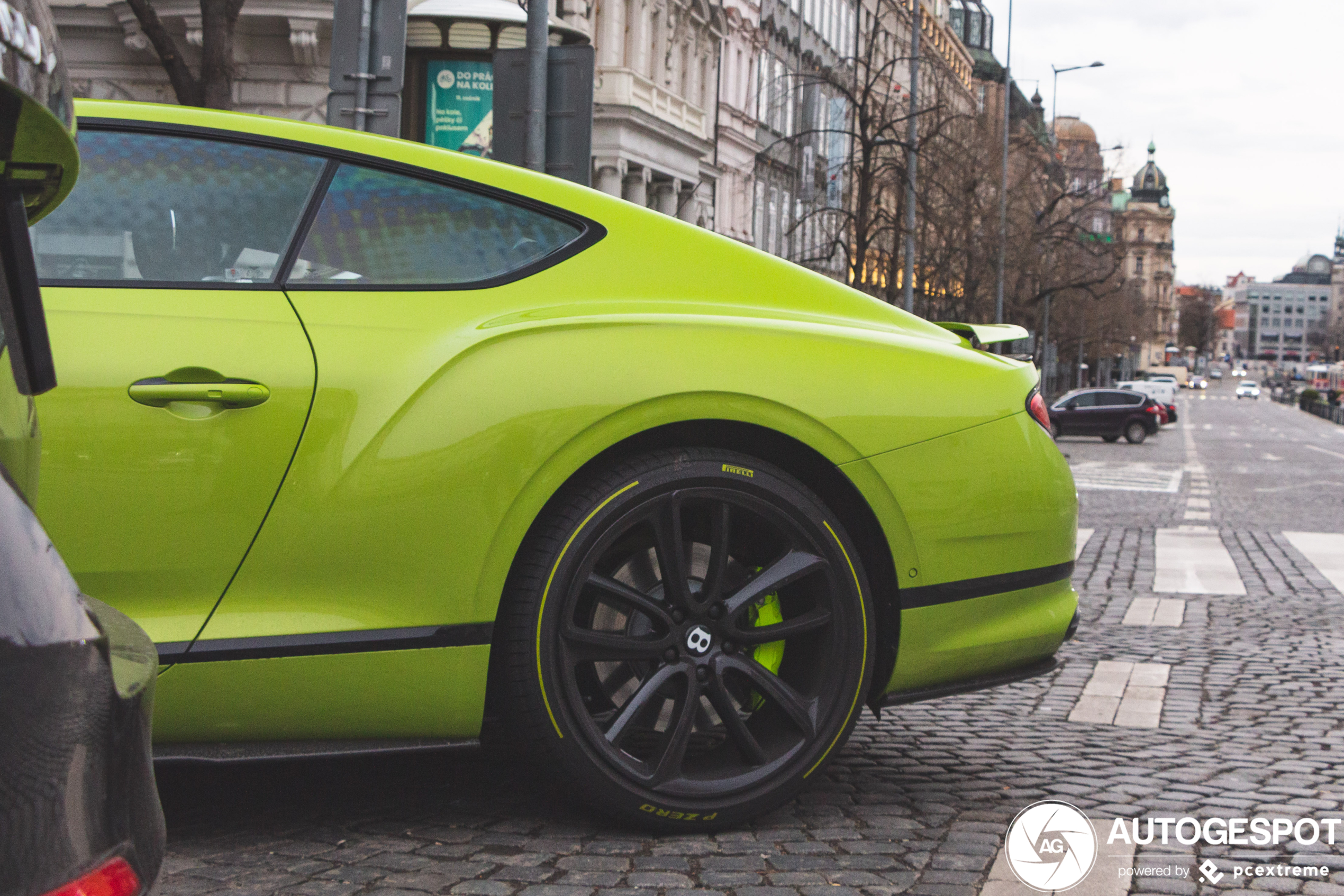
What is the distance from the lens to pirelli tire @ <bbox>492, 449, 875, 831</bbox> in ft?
9.70

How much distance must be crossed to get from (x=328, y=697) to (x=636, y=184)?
102ft

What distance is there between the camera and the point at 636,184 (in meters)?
33.4

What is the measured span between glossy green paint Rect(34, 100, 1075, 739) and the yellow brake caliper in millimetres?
263

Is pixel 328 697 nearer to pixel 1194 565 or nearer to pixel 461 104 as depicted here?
pixel 1194 565

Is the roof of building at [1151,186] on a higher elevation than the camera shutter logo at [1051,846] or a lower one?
higher

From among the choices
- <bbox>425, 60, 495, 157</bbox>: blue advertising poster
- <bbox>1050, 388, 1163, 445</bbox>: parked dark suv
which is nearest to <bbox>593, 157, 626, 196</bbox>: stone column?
<bbox>1050, 388, 1163, 445</bbox>: parked dark suv

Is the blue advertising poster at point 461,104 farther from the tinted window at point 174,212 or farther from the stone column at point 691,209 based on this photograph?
the stone column at point 691,209

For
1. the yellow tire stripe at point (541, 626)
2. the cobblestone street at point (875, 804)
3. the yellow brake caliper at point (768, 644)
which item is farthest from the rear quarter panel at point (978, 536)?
the yellow tire stripe at point (541, 626)

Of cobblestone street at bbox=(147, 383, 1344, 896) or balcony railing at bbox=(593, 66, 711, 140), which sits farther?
balcony railing at bbox=(593, 66, 711, 140)

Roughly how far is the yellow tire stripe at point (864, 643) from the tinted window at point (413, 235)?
856mm

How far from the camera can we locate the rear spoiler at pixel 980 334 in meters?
3.75

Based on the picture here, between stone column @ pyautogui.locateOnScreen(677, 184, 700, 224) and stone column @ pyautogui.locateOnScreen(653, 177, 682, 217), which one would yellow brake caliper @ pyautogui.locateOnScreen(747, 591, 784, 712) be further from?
stone column @ pyautogui.locateOnScreen(677, 184, 700, 224)

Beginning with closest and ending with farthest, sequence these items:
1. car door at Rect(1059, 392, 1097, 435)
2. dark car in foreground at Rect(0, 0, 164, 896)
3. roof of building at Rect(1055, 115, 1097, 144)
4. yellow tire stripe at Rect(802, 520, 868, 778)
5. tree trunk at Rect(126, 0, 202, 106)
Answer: dark car in foreground at Rect(0, 0, 164, 896)
yellow tire stripe at Rect(802, 520, 868, 778)
tree trunk at Rect(126, 0, 202, 106)
car door at Rect(1059, 392, 1097, 435)
roof of building at Rect(1055, 115, 1097, 144)

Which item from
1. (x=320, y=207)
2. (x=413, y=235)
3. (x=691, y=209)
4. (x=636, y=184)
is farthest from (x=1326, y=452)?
(x=320, y=207)
